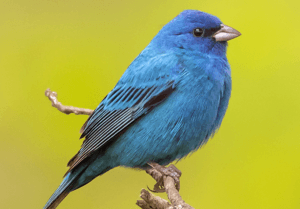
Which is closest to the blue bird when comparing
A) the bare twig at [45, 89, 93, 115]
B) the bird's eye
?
the bird's eye

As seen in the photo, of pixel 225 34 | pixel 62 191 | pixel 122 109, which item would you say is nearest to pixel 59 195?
pixel 62 191

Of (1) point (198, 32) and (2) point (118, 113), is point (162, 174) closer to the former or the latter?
(2) point (118, 113)

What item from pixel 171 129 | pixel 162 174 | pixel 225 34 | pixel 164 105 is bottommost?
pixel 162 174

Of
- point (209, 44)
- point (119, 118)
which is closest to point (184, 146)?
point (119, 118)

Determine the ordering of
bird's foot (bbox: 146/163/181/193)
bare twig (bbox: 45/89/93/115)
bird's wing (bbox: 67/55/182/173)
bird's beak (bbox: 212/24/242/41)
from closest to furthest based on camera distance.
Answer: bird's foot (bbox: 146/163/181/193), bird's wing (bbox: 67/55/182/173), bird's beak (bbox: 212/24/242/41), bare twig (bbox: 45/89/93/115)

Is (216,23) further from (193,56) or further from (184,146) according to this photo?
(184,146)

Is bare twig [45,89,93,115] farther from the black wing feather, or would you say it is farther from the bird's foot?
→ the bird's foot
